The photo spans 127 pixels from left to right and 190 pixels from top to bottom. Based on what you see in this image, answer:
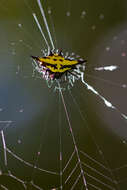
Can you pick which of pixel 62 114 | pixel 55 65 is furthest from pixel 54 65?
pixel 62 114

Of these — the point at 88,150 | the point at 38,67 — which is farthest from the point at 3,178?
the point at 38,67

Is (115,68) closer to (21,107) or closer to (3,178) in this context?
(21,107)

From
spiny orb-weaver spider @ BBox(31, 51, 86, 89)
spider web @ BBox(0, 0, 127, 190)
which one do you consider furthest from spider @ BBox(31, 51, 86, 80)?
spider web @ BBox(0, 0, 127, 190)

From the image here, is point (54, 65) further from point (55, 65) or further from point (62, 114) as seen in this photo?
point (62, 114)

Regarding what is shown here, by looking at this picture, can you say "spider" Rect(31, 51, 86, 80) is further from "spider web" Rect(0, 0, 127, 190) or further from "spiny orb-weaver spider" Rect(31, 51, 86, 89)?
"spider web" Rect(0, 0, 127, 190)

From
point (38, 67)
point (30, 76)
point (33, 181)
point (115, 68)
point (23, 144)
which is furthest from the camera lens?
point (115, 68)

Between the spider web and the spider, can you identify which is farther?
the spider web
